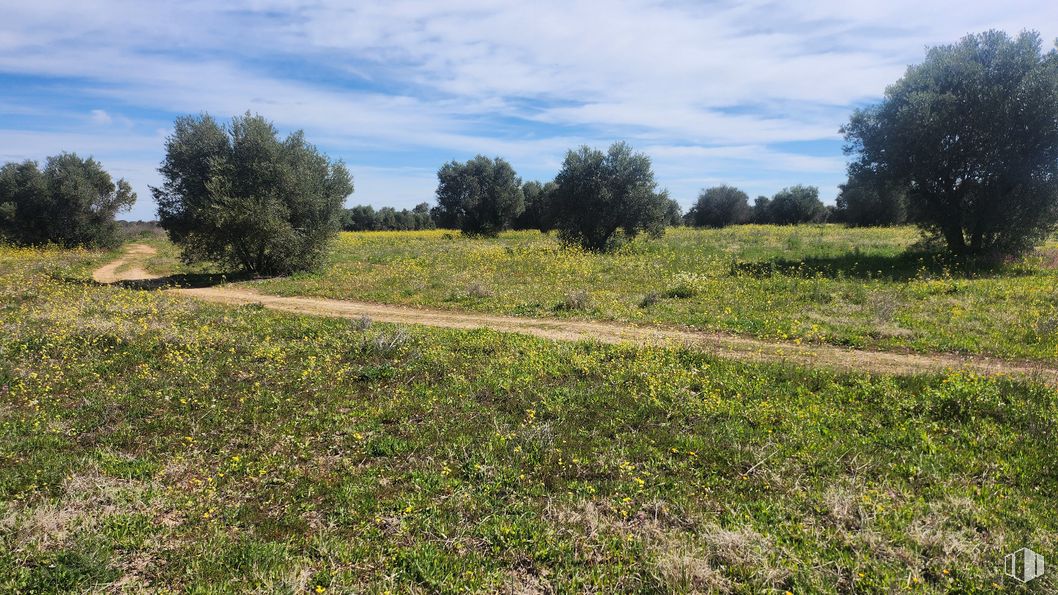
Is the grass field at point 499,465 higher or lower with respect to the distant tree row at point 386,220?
lower

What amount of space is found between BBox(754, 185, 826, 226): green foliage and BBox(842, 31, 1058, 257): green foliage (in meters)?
56.7

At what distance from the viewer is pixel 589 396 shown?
942cm

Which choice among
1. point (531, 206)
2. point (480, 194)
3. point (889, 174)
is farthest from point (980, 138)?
point (531, 206)

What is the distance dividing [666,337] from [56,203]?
50.2 m

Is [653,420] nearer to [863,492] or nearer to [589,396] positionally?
[589,396]

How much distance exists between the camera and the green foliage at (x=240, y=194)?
2383 cm

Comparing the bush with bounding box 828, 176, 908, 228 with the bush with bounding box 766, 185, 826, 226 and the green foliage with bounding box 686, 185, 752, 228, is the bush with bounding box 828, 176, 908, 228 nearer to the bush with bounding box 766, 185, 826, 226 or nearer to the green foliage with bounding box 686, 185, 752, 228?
the bush with bounding box 766, 185, 826, 226

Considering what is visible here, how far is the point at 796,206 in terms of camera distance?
77312 mm

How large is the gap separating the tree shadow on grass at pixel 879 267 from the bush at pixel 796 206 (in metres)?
57.3

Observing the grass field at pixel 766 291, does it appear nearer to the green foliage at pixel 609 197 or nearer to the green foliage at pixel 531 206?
the green foliage at pixel 609 197

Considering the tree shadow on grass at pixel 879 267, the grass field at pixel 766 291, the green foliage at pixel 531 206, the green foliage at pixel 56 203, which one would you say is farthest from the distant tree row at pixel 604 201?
the green foliage at pixel 56 203

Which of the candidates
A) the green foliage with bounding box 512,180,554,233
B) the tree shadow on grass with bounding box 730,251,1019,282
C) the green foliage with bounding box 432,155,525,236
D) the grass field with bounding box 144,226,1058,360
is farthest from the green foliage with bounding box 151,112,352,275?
the green foliage with bounding box 512,180,554,233

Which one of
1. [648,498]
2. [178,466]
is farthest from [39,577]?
[648,498]

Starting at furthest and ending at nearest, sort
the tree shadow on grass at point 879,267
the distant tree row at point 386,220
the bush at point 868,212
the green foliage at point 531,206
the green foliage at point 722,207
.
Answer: the distant tree row at point 386,220 → the green foliage at point 722,207 → the green foliage at point 531,206 → the bush at point 868,212 → the tree shadow on grass at point 879,267
